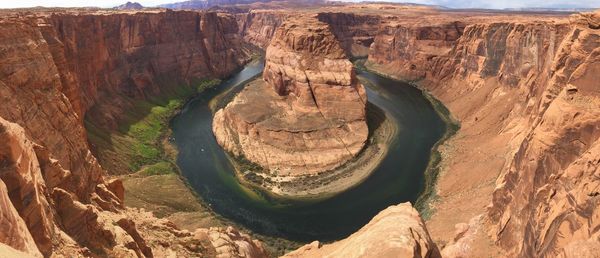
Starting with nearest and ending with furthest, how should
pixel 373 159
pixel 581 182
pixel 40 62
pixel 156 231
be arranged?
pixel 581 182
pixel 156 231
pixel 40 62
pixel 373 159

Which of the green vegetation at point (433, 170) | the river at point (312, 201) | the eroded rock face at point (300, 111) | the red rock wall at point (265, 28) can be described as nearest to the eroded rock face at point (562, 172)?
the green vegetation at point (433, 170)

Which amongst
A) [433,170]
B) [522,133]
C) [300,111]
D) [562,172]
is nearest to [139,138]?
[300,111]

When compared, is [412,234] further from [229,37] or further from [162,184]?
[229,37]

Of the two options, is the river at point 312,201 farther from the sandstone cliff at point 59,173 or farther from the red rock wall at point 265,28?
the red rock wall at point 265,28

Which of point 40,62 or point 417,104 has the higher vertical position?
point 40,62

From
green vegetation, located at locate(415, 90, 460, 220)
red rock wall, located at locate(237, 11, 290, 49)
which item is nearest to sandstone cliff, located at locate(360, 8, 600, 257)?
green vegetation, located at locate(415, 90, 460, 220)

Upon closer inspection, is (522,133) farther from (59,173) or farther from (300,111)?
(59,173)

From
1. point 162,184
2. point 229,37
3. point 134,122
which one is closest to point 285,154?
point 162,184
